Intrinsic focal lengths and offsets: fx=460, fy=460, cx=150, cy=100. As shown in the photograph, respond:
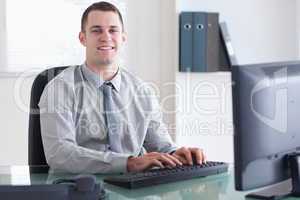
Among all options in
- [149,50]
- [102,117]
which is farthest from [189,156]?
[149,50]

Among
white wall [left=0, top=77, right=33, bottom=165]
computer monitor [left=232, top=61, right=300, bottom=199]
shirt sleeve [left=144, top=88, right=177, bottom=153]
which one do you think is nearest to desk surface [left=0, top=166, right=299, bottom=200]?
computer monitor [left=232, top=61, right=300, bottom=199]

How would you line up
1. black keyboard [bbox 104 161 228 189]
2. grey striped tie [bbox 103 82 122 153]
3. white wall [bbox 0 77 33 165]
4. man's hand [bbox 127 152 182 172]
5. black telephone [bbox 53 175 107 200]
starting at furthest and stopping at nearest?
white wall [bbox 0 77 33 165], grey striped tie [bbox 103 82 122 153], man's hand [bbox 127 152 182 172], black keyboard [bbox 104 161 228 189], black telephone [bbox 53 175 107 200]

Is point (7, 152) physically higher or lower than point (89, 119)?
lower

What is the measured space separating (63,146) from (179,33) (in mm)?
1656

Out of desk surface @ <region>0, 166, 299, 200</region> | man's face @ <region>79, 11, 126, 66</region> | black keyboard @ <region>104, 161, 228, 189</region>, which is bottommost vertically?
desk surface @ <region>0, 166, 299, 200</region>

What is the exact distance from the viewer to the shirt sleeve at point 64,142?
5.50ft

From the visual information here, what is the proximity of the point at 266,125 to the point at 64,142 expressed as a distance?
2.71ft

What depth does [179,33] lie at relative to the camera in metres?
3.18

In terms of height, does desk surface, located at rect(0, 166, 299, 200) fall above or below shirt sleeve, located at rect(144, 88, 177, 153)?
below

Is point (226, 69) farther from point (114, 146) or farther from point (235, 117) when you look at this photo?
point (235, 117)

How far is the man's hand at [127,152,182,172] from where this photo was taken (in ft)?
5.36

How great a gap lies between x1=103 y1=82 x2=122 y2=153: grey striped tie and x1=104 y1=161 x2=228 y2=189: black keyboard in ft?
1.09

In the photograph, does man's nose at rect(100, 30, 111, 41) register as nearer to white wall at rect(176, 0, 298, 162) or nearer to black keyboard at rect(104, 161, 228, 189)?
black keyboard at rect(104, 161, 228, 189)

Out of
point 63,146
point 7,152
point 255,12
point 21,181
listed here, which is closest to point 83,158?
point 63,146
